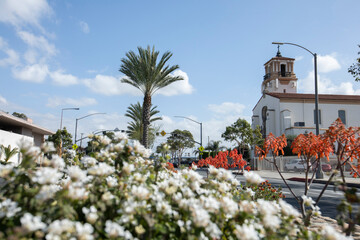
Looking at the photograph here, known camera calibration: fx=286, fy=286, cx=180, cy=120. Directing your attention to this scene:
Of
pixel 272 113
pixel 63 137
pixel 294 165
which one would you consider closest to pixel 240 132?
pixel 272 113

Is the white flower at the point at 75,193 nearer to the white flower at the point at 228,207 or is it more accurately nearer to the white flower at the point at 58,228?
the white flower at the point at 58,228

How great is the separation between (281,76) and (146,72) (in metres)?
43.0

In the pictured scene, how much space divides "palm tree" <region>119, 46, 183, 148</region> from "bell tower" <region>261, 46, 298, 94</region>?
39.5 metres

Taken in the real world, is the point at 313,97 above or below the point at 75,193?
above

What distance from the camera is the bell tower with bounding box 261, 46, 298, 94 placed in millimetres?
58219

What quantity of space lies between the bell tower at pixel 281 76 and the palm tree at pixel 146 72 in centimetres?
Answer: 3947

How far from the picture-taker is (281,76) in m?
58.7

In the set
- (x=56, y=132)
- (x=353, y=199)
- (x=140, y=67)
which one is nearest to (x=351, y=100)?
(x=140, y=67)

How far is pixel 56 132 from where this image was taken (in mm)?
41406

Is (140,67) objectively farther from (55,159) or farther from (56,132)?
(56,132)

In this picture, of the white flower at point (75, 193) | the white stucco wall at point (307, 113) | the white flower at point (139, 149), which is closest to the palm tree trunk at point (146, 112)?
the white flower at point (139, 149)

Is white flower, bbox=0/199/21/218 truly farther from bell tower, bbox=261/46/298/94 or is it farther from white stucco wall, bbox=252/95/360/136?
bell tower, bbox=261/46/298/94

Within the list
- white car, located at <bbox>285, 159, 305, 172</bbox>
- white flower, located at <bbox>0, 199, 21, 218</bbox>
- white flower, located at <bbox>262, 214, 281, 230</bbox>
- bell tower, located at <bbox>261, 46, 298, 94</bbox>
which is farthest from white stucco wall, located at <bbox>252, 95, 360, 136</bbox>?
white flower, located at <bbox>0, 199, 21, 218</bbox>

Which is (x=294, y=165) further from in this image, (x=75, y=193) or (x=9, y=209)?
(x=9, y=209)
